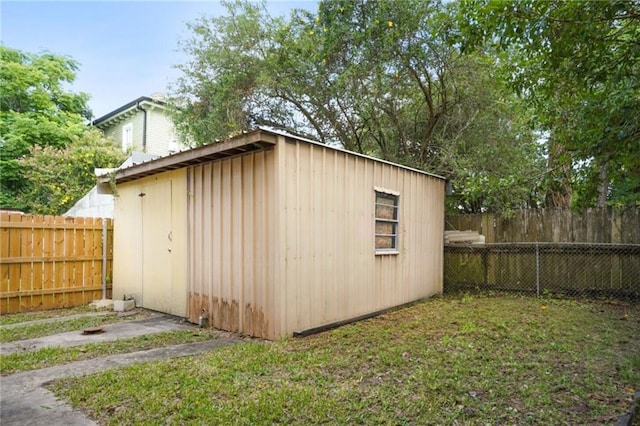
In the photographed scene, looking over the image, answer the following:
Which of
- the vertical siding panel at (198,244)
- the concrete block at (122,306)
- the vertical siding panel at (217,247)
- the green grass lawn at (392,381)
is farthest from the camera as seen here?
the concrete block at (122,306)

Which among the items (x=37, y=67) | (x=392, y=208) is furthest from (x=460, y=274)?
(x=37, y=67)

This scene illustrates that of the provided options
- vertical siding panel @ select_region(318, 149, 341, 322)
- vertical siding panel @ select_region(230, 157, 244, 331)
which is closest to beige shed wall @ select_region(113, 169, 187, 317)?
vertical siding panel @ select_region(230, 157, 244, 331)

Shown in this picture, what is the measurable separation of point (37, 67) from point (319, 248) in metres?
18.3

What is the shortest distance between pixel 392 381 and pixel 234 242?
2.67 metres

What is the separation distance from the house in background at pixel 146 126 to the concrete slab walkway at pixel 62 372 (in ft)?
34.4

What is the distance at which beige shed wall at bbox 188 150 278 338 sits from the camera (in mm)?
4527

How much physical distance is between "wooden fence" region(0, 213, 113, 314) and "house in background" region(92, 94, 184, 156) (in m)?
7.86

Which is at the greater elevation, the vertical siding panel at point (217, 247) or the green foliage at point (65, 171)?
the green foliage at point (65, 171)

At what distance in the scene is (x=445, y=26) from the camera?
3.82 metres

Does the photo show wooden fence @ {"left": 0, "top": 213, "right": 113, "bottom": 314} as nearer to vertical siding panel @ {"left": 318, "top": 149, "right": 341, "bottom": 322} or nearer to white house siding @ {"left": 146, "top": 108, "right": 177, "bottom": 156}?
vertical siding panel @ {"left": 318, "top": 149, "right": 341, "bottom": 322}

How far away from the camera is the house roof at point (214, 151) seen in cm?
432

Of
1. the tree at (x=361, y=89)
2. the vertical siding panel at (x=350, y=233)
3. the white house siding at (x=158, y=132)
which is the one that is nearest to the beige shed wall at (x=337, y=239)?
the vertical siding panel at (x=350, y=233)

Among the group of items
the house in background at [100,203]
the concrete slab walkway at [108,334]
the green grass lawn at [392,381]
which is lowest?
the concrete slab walkway at [108,334]

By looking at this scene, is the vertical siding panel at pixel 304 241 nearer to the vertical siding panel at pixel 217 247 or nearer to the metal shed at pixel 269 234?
the metal shed at pixel 269 234
